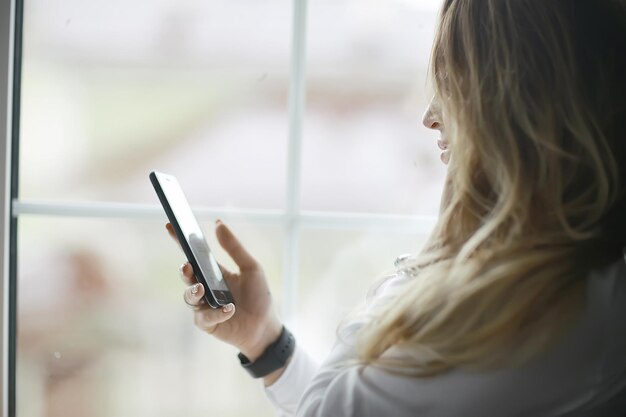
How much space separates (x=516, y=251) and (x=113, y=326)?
102 centimetres

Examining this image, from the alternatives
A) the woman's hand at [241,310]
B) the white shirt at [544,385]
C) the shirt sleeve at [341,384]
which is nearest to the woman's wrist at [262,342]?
the woman's hand at [241,310]

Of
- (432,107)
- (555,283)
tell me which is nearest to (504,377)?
(555,283)

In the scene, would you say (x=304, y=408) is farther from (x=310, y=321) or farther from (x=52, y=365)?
(x=52, y=365)

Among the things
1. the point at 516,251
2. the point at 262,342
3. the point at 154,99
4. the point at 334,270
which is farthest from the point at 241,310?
the point at 516,251

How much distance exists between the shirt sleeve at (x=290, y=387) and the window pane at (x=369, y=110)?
1.29 feet

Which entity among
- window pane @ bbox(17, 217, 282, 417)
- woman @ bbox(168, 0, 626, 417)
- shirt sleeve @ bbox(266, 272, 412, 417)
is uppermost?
woman @ bbox(168, 0, 626, 417)

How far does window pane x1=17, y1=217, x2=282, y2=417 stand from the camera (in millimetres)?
1378

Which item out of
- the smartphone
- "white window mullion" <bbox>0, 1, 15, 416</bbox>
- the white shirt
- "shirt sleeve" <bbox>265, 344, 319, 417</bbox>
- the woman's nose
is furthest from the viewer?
"white window mullion" <bbox>0, 1, 15, 416</bbox>

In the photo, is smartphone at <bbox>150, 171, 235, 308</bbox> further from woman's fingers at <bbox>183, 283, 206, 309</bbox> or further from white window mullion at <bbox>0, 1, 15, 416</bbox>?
white window mullion at <bbox>0, 1, 15, 416</bbox>

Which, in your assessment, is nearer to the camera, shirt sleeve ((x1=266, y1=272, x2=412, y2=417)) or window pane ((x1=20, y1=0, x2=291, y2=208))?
shirt sleeve ((x1=266, y1=272, x2=412, y2=417))

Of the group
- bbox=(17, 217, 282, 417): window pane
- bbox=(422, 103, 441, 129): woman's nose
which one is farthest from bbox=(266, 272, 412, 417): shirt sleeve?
bbox=(17, 217, 282, 417): window pane

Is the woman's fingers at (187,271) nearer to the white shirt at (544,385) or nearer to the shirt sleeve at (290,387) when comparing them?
the shirt sleeve at (290,387)

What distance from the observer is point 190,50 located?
1.37m

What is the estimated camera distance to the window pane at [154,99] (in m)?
1.36
